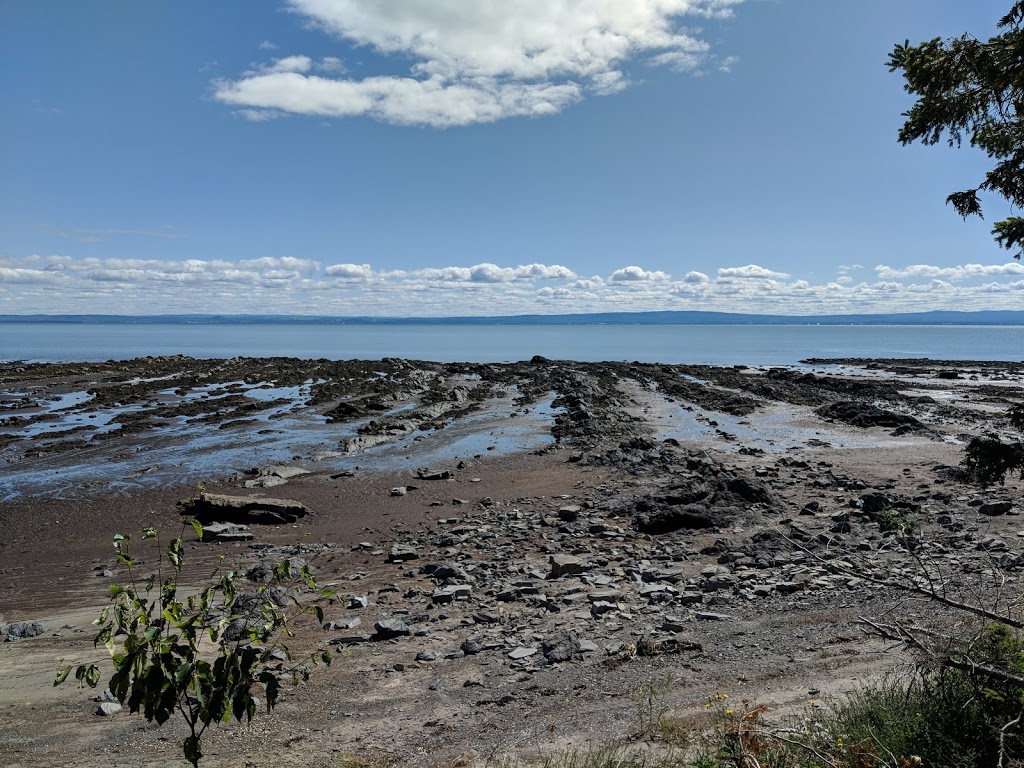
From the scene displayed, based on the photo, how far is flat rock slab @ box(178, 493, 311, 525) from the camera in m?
15.9

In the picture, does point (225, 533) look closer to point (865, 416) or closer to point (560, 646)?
point (560, 646)

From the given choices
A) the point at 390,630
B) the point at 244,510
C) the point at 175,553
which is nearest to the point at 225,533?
the point at 244,510

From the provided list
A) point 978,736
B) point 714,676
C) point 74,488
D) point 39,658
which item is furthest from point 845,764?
point 74,488

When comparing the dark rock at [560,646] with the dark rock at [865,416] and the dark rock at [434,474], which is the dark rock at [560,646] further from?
the dark rock at [865,416]

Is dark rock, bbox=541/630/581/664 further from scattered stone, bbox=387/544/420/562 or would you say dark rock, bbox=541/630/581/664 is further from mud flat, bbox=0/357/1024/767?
scattered stone, bbox=387/544/420/562

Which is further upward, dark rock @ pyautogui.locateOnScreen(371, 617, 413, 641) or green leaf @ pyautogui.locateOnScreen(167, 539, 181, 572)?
green leaf @ pyautogui.locateOnScreen(167, 539, 181, 572)

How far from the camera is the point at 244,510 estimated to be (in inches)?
633

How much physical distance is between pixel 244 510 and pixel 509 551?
726cm

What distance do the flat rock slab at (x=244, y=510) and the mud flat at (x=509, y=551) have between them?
12cm

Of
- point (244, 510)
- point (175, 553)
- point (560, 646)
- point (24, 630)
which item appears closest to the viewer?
point (175, 553)

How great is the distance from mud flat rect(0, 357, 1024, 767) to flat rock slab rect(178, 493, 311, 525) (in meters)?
0.12

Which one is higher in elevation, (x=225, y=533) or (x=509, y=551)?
(x=509, y=551)

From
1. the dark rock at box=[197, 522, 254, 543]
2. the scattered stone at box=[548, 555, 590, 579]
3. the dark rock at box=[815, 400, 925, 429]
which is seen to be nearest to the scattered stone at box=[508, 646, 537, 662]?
the scattered stone at box=[548, 555, 590, 579]

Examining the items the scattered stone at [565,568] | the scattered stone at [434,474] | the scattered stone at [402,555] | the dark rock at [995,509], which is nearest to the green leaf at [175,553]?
the scattered stone at [565,568]
